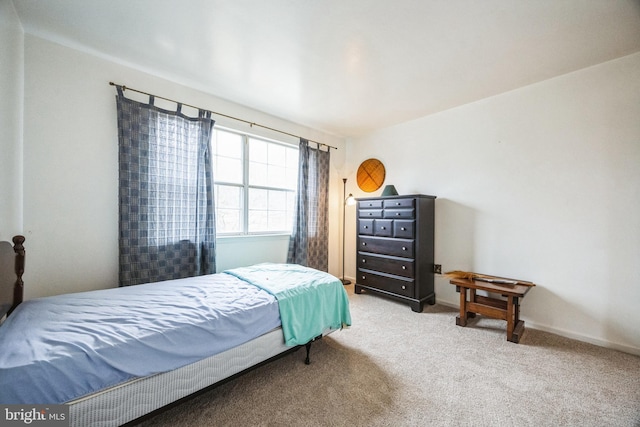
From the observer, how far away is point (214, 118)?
9.55ft

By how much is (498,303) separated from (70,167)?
14.1ft

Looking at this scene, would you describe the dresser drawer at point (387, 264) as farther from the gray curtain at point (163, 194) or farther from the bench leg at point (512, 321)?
the gray curtain at point (163, 194)

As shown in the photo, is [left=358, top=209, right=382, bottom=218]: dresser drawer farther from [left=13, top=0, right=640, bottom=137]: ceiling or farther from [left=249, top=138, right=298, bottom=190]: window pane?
[left=13, top=0, right=640, bottom=137]: ceiling

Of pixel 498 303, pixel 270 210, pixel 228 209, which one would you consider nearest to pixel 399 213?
pixel 498 303

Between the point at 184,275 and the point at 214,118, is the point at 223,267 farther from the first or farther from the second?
the point at 214,118

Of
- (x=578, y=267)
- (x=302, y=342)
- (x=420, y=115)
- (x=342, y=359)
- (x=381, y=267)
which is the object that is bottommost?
(x=342, y=359)

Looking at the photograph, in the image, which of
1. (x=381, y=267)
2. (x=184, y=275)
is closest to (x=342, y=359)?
(x=381, y=267)

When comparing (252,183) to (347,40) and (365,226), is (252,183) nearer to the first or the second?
(365,226)

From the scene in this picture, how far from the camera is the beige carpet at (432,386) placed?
4.71 ft

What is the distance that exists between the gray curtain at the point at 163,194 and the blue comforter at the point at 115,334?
20.7 inches

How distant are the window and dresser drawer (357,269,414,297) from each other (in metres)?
1.32

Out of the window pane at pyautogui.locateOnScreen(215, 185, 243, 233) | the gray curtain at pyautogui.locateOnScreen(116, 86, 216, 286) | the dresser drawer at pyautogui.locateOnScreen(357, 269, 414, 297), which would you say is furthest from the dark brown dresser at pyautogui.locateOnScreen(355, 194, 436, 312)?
the gray curtain at pyautogui.locateOnScreen(116, 86, 216, 286)

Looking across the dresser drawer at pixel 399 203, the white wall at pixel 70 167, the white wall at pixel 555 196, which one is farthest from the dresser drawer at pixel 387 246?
the white wall at pixel 70 167

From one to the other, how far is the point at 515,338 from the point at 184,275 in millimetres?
3313
